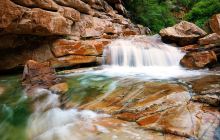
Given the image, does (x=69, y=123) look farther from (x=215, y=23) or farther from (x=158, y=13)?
(x=158, y=13)

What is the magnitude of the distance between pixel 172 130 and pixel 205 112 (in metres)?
0.82

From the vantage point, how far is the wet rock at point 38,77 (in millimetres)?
7826

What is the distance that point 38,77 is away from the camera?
812cm

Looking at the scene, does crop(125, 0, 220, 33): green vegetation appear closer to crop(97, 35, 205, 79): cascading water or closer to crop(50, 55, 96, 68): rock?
crop(97, 35, 205, 79): cascading water

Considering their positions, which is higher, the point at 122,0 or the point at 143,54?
the point at 122,0

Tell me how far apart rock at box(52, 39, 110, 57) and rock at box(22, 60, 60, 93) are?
71.2 inches

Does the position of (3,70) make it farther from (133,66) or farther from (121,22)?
(121,22)

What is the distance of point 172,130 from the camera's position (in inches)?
166

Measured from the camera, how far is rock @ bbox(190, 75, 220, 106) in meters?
4.95

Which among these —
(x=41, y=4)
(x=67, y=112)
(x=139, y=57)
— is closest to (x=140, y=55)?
(x=139, y=57)

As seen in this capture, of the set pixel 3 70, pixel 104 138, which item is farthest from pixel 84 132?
pixel 3 70

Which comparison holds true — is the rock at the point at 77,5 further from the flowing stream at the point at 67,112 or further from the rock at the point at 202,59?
the rock at the point at 202,59

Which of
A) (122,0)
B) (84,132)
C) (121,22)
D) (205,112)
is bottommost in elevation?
(84,132)

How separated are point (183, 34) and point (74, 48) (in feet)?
16.7
